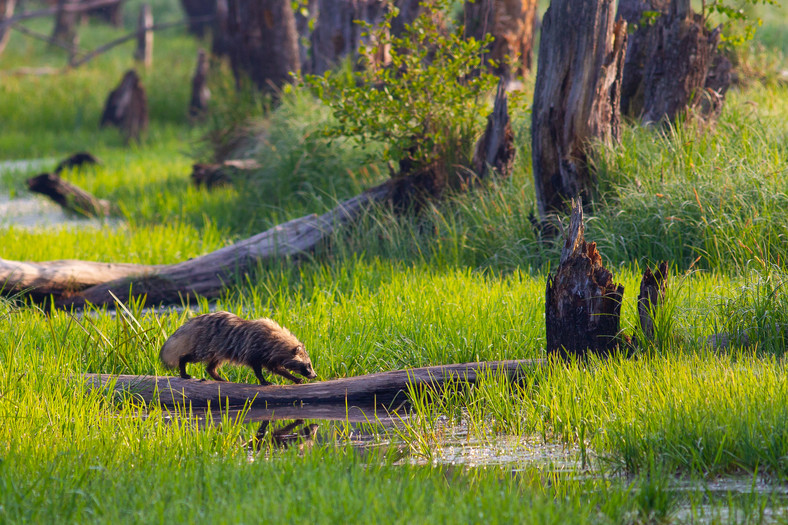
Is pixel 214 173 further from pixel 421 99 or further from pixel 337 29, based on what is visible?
pixel 421 99

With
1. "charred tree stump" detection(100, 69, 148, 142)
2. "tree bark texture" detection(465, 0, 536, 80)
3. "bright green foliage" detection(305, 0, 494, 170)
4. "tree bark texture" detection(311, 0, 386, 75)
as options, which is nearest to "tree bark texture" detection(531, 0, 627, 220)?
"bright green foliage" detection(305, 0, 494, 170)

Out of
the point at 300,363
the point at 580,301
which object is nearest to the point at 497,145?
the point at 580,301

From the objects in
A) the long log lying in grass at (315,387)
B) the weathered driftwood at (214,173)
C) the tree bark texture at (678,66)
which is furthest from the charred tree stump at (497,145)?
the weathered driftwood at (214,173)

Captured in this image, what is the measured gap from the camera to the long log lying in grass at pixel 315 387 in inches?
213

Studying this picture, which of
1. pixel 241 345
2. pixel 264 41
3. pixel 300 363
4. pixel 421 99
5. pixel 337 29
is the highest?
pixel 337 29

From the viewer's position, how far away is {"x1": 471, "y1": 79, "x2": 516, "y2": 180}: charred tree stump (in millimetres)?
8680

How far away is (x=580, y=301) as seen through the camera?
5355 mm

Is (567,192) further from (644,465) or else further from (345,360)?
(644,465)

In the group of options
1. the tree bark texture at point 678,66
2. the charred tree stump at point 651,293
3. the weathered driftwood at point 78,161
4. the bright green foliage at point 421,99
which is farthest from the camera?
the weathered driftwood at point 78,161

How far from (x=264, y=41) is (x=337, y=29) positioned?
10.5 ft

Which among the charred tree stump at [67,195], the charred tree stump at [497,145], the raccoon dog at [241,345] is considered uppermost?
the charred tree stump at [497,145]

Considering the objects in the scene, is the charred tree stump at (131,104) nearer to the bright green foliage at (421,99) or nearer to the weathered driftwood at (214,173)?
the weathered driftwood at (214,173)

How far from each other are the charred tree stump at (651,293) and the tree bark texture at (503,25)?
7.27 m

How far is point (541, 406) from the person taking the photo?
15.7 ft
